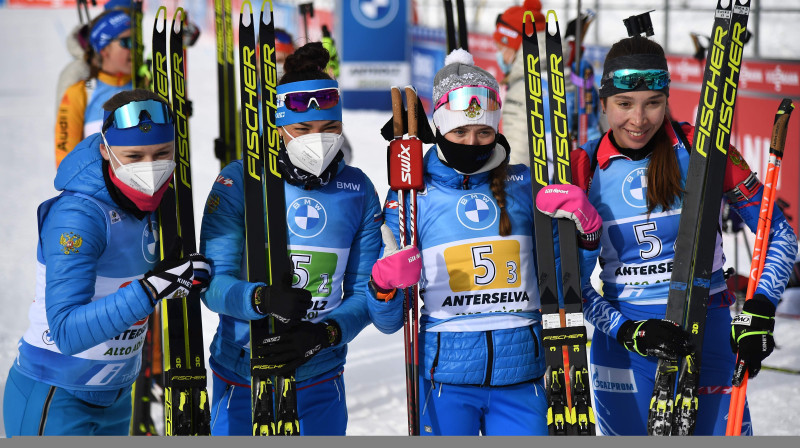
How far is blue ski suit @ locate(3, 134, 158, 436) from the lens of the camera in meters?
3.19

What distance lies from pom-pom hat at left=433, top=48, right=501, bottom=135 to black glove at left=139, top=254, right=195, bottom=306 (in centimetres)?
109

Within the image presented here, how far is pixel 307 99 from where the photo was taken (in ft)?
11.7

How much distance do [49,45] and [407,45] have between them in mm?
13273

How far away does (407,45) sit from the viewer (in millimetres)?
16578

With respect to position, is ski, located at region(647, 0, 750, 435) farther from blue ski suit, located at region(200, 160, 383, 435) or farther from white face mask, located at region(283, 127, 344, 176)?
white face mask, located at region(283, 127, 344, 176)

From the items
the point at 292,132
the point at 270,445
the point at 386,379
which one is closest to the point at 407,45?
the point at 386,379

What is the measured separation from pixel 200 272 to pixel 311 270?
0.42m

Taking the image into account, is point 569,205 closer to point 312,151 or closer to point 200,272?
point 312,151

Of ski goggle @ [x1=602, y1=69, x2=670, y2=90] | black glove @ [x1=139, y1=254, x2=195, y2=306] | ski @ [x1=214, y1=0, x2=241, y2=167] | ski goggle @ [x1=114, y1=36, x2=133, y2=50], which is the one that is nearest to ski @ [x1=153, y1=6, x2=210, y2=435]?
black glove @ [x1=139, y1=254, x2=195, y2=306]

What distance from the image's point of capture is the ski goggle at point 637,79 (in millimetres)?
3582

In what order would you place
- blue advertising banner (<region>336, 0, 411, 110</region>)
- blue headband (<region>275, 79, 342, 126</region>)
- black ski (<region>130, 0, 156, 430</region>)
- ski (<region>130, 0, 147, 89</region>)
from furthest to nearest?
blue advertising banner (<region>336, 0, 411, 110</region>)
black ski (<region>130, 0, 156, 430</region>)
ski (<region>130, 0, 147, 89</region>)
blue headband (<region>275, 79, 342, 126</region>)

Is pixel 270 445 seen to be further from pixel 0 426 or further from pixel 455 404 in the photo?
pixel 0 426

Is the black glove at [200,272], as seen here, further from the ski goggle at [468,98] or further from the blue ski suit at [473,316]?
the ski goggle at [468,98]

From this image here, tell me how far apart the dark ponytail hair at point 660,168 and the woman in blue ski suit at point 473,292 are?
51cm
